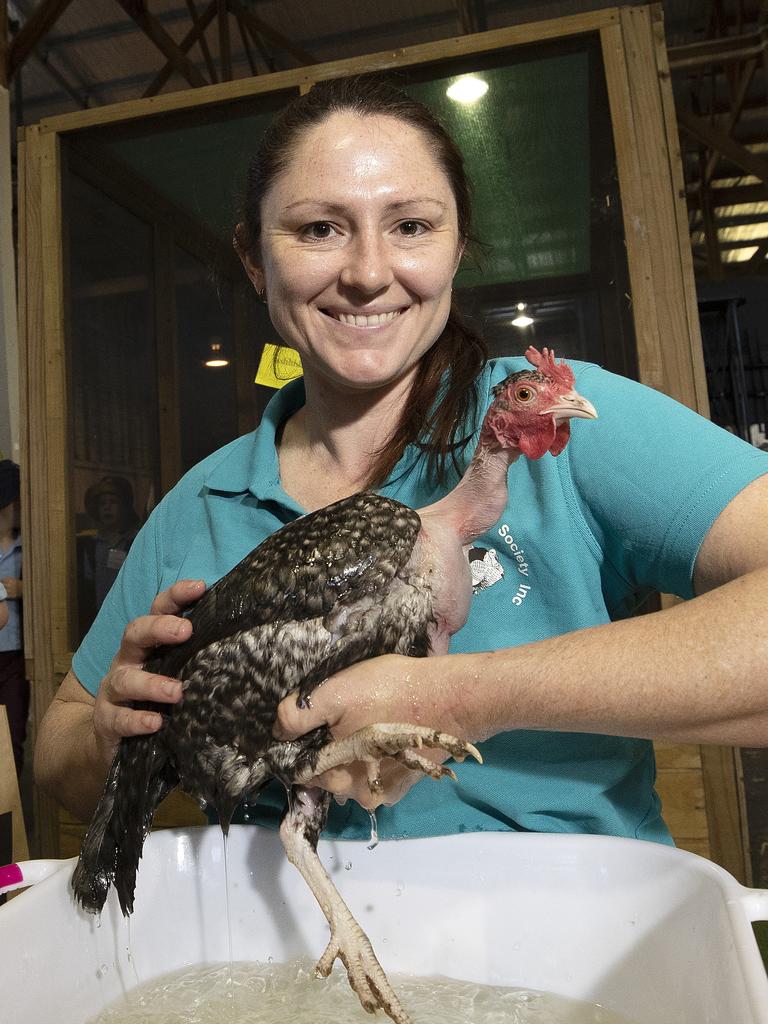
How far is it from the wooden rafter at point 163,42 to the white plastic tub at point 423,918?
4.13 m

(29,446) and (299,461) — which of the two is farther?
(29,446)

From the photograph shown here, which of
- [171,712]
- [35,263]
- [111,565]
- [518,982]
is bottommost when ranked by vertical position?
[518,982]

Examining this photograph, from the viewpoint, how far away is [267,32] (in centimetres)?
479

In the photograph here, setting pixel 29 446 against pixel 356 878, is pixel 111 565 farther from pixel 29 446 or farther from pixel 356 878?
pixel 356 878

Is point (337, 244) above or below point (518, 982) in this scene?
above

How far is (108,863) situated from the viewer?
1.17m

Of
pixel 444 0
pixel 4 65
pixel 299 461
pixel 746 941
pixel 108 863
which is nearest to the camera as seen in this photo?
pixel 746 941

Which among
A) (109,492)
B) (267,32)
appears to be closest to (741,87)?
(267,32)

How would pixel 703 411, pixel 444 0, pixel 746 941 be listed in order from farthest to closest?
pixel 444 0
pixel 703 411
pixel 746 941

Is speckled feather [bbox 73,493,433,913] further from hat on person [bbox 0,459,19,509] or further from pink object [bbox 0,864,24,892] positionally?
hat on person [bbox 0,459,19,509]

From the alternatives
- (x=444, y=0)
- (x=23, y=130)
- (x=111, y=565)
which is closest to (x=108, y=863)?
(x=111, y=565)

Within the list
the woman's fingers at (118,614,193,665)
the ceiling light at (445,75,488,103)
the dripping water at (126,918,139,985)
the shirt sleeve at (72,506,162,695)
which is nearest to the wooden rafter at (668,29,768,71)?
the ceiling light at (445,75,488,103)

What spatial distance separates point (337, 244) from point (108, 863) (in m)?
0.94

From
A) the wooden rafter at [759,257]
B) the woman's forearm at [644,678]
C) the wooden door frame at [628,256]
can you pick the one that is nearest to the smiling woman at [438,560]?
the woman's forearm at [644,678]
